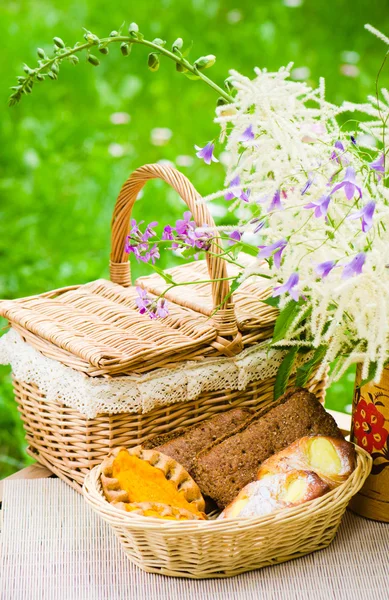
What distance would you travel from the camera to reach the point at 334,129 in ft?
3.79

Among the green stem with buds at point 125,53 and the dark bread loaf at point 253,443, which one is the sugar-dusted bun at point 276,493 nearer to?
the dark bread loaf at point 253,443

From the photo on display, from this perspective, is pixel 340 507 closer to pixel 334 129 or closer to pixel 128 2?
pixel 334 129

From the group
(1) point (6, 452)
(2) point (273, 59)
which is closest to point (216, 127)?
(2) point (273, 59)

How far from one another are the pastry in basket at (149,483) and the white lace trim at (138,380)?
87mm

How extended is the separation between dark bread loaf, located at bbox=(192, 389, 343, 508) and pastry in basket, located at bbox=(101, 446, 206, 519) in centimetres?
3

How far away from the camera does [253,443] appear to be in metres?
1.26

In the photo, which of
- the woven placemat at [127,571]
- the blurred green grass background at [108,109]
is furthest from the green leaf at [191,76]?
the blurred green grass background at [108,109]

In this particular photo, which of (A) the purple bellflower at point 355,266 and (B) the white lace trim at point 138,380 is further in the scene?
(B) the white lace trim at point 138,380

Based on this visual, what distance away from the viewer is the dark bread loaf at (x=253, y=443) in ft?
4.00

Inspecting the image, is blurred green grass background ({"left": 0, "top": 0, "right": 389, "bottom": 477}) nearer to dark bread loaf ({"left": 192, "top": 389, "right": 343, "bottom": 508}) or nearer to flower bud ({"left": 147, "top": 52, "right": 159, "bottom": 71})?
dark bread loaf ({"left": 192, "top": 389, "right": 343, "bottom": 508})

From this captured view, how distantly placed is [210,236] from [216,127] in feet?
5.79

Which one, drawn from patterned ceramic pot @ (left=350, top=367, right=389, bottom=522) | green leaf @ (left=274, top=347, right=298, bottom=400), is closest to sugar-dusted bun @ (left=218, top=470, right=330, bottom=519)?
patterned ceramic pot @ (left=350, top=367, right=389, bottom=522)

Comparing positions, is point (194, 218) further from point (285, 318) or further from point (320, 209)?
point (320, 209)

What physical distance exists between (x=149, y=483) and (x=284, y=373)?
12.8 inches
